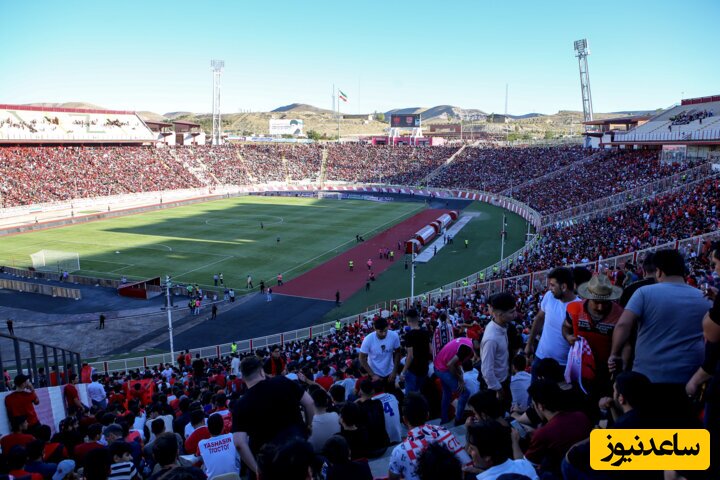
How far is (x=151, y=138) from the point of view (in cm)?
9169

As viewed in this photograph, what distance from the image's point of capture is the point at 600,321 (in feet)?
20.7

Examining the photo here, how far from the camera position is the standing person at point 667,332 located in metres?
5.40

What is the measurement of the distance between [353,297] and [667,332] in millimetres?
29577

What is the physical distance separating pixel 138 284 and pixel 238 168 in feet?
216

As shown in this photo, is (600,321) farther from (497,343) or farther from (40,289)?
(40,289)

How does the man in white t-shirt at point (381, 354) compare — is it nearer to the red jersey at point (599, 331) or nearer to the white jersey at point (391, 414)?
the white jersey at point (391, 414)

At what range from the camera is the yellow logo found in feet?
13.6

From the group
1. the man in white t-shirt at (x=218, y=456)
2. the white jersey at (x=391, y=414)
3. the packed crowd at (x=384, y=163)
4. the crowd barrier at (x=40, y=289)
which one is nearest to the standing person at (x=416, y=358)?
the white jersey at (x=391, y=414)

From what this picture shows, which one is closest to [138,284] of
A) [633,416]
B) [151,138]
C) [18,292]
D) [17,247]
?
[18,292]

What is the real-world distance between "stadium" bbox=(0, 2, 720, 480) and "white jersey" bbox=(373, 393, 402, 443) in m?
0.03

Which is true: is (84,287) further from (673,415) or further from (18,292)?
(673,415)

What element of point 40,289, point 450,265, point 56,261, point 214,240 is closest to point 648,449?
point 450,265

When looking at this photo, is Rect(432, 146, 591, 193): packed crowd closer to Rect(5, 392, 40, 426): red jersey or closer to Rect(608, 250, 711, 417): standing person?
Rect(5, 392, 40, 426): red jersey

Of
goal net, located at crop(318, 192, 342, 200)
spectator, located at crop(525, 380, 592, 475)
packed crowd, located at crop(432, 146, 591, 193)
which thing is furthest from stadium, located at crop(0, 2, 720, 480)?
goal net, located at crop(318, 192, 342, 200)
